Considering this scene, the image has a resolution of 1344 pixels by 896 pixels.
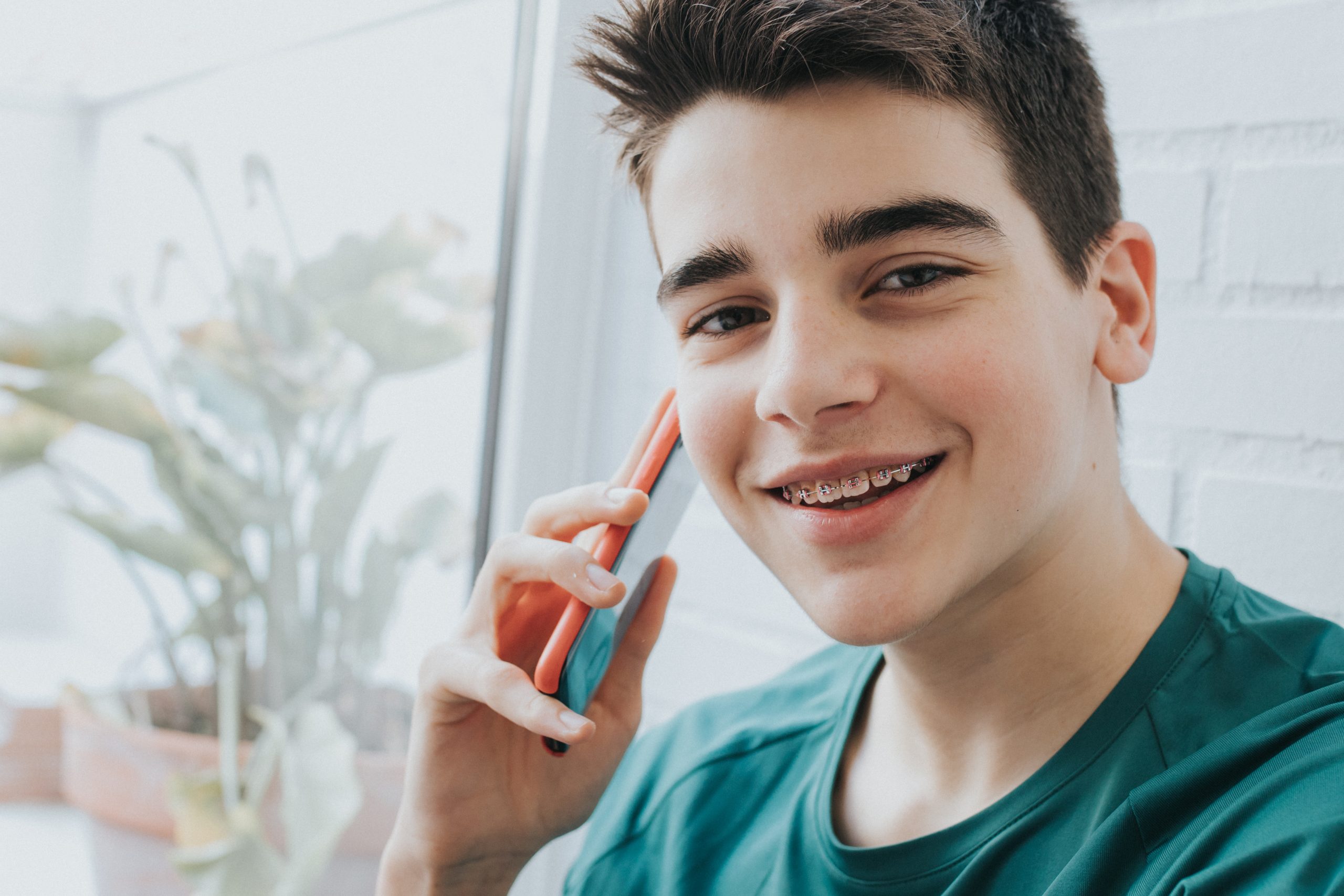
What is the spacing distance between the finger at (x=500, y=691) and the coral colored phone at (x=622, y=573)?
18mm

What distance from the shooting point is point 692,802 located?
39.2 inches

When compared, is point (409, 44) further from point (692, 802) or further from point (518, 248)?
point (692, 802)

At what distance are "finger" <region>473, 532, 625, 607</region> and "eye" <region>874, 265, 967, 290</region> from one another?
0.30m

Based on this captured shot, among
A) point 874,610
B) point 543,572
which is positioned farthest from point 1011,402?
point 543,572

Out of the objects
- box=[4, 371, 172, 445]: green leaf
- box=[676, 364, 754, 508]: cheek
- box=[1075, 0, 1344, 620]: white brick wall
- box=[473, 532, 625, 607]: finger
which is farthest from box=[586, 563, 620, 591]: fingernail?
box=[4, 371, 172, 445]: green leaf

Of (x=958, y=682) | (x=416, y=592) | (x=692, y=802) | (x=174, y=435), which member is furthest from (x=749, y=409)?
(x=416, y=592)

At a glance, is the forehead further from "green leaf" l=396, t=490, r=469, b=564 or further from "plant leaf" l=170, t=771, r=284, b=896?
"plant leaf" l=170, t=771, r=284, b=896

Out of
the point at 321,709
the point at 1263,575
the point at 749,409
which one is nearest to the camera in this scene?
the point at 749,409

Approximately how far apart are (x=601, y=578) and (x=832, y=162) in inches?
13.9

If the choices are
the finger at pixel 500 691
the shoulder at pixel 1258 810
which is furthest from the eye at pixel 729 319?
the shoulder at pixel 1258 810

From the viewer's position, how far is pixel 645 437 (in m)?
0.98

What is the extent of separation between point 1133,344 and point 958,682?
30cm

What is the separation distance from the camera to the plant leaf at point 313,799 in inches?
51.5

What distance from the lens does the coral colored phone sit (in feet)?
2.76
